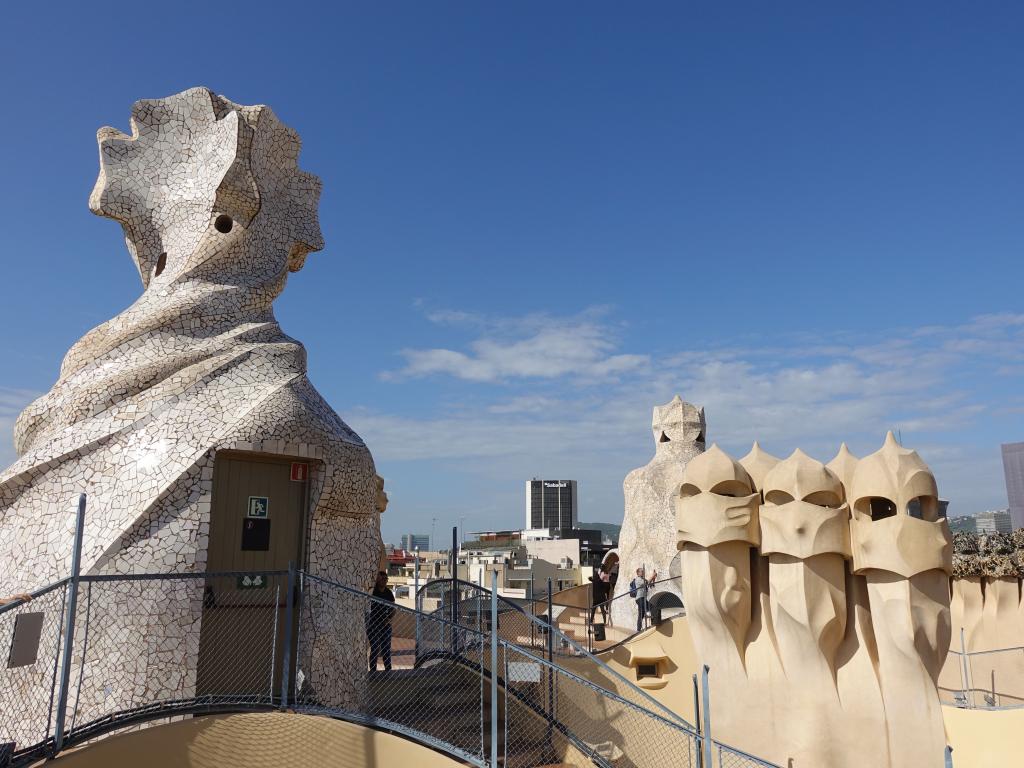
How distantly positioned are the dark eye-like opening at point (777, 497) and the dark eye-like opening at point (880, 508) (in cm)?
102

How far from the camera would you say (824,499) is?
396 inches

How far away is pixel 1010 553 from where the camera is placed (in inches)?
747

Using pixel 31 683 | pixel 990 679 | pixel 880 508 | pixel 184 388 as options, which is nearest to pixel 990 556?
pixel 990 679

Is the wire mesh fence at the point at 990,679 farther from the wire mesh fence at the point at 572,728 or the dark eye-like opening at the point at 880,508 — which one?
the wire mesh fence at the point at 572,728

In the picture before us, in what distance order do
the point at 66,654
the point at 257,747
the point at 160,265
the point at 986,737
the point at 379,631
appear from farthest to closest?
the point at 986,737 < the point at 160,265 < the point at 379,631 < the point at 257,747 < the point at 66,654

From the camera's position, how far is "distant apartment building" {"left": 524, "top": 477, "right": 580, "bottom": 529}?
116 meters

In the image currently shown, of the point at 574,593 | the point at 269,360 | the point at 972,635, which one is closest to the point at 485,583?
the point at 574,593

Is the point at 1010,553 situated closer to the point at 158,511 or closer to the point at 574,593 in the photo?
the point at 574,593

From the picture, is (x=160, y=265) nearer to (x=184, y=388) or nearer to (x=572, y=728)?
(x=184, y=388)

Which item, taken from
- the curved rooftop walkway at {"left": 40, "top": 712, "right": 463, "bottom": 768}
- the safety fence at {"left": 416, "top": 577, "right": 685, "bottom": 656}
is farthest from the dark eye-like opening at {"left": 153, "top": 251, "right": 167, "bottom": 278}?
the safety fence at {"left": 416, "top": 577, "right": 685, "bottom": 656}

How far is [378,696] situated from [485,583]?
22437 millimetres

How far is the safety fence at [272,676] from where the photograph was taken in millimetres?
6129

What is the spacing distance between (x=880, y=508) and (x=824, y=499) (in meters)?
0.80

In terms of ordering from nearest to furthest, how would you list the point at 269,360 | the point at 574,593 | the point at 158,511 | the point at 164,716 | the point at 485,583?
the point at 164,716 < the point at 158,511 < the point at 269,360 < the point at 574,593 < the point at 485,583
